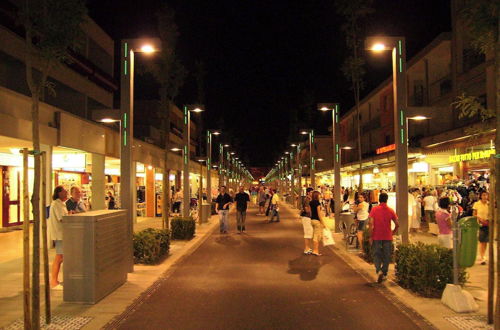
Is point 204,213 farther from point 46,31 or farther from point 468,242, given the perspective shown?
point 46,31

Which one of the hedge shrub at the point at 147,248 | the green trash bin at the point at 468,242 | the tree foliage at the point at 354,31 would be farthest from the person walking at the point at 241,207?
the green trash bin at the point at 468,242

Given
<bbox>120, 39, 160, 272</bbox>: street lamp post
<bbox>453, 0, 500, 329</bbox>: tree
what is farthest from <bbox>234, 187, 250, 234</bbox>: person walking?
<bbox>453, 0, 500, 329</bbox>: tree

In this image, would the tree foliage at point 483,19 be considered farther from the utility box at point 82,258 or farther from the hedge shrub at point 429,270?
the utility box at point 82,258

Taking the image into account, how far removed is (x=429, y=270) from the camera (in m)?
8.77

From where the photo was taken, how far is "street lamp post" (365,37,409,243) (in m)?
11.5

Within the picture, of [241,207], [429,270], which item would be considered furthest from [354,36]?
[429,270]

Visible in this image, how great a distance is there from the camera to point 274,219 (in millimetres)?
28812

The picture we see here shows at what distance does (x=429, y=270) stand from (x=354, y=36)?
1251 centimetres

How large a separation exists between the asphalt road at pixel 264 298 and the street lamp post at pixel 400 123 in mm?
1802

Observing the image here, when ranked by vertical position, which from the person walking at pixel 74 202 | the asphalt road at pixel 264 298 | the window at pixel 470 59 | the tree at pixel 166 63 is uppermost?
the window at pixel 470 59

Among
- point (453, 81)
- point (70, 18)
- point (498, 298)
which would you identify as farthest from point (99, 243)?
point (453, 81)

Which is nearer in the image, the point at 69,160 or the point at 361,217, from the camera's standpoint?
the point at 361,217

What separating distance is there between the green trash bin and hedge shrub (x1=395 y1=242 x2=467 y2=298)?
64cm

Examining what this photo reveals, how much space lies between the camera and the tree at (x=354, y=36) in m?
19.0
